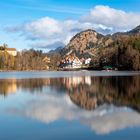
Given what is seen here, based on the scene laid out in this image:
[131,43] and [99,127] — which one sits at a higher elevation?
[131,43]

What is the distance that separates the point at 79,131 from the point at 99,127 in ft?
4.57

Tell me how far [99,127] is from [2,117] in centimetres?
574

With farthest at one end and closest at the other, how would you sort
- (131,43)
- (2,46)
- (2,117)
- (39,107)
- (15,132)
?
1. (2,46)
2. (131,43)
3. (39,107)
4. (2,117)
5. (15,132)

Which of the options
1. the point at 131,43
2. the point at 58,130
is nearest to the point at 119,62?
the point at 131,43

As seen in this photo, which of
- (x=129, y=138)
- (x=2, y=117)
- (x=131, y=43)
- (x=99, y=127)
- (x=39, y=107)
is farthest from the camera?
(x=131, y=43)

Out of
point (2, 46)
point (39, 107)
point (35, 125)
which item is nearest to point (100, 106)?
point (39, 107)

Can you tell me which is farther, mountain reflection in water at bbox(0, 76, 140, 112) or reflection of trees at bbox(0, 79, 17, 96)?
reflection of trees at bbox(0, 79, 17, 96)

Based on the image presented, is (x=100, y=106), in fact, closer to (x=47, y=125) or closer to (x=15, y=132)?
(x=47, y=125)

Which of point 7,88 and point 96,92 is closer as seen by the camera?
point 96,92

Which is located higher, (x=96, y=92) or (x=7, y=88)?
(x=96, y=92)

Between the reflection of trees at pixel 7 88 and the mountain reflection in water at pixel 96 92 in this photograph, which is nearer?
the mountain reflection in water at pixel 96 92

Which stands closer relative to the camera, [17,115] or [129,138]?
[129,138]

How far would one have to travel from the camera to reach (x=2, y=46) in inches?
6722

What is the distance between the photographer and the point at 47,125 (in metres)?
15.4
